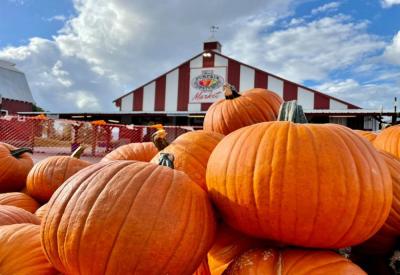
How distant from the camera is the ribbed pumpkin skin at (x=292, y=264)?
93 centimetres

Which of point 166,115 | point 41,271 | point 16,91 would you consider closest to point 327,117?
point 166,115

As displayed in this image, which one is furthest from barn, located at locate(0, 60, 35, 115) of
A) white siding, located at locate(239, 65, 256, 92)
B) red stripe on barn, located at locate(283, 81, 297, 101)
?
red stripe on barn, located at locate(283, 81, 297, 101)

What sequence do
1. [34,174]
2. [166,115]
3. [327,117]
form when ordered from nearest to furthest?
1. [34,174]
2. [327,117]
3. [166,115]

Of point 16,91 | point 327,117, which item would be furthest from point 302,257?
point 16,91

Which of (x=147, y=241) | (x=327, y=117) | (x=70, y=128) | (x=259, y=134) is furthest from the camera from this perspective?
(x=327, y=117)

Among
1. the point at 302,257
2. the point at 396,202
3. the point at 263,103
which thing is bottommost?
the point at 302,257

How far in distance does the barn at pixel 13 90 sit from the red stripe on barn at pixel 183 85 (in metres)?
18.6

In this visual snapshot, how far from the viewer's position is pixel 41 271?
1.12 metres

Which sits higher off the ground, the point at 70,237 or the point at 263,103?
the point at 263,103

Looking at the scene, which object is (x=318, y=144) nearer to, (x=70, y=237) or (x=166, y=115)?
(x=70, y=237)

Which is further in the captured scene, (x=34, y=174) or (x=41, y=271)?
(x=34, y=174)

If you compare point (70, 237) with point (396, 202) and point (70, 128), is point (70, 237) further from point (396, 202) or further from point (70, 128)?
point (70, 128)

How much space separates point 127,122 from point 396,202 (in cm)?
1893

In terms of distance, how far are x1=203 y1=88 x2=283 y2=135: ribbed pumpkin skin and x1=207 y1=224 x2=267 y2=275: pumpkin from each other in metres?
0.64
